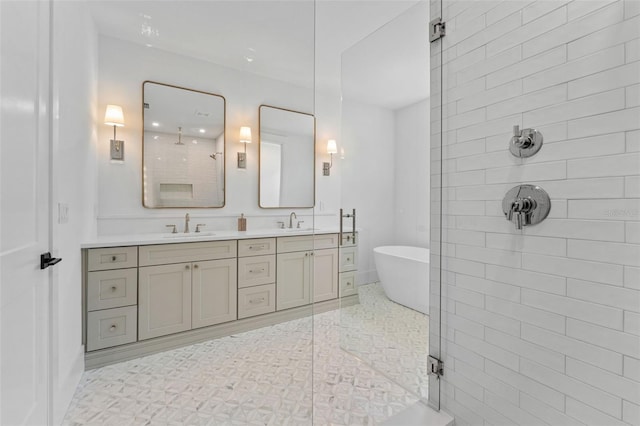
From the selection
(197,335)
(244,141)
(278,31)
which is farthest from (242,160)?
(197,335)

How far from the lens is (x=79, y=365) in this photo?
1914 mm

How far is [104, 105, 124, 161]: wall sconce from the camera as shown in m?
2.45

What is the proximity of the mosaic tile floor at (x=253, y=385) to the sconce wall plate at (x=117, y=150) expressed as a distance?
1.68 m

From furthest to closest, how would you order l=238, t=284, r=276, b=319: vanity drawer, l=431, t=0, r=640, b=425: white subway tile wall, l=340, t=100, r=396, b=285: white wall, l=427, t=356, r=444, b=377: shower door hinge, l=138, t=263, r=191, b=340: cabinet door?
l=238, t=284, r=276, b=319: vanity drawer < l=138, t=263, r=191, b=340: cabinet door < l=340, t=100, r=396, b=285: white wall < l=427, t=356, r=444, b=377: shower door hinge < l=431, t=0, r=640, b=425: white subway tile wall

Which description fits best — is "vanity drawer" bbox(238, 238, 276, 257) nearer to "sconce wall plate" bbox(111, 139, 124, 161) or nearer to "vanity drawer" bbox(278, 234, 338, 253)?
"vanity drawer" bbox(278, 234, 338, 253)

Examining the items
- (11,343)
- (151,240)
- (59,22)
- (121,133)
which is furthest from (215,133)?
(11,343)

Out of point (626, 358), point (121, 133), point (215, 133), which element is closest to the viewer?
point (626, 358)

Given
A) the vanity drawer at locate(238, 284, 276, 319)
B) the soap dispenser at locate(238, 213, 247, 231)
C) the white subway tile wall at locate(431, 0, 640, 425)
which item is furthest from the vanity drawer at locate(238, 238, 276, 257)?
the white subway tile wall at locate(431, 0, 640, 425)

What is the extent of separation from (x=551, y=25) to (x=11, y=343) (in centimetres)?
231

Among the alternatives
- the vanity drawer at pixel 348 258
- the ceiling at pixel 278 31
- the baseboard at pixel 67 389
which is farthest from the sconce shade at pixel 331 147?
the baseboard at pixel 67 389

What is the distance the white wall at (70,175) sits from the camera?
4.74 feet

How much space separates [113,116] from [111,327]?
66.5 inches

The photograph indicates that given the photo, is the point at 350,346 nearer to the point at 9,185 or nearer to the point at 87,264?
A: the point at 87,264

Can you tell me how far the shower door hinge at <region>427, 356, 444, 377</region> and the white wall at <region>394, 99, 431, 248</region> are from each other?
627 mm
